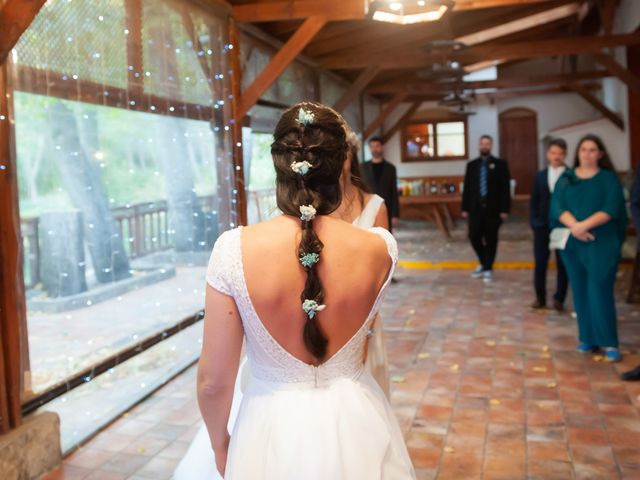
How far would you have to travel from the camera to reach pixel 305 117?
56.1 inches

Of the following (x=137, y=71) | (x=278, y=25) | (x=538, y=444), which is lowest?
(x=538, y=444)

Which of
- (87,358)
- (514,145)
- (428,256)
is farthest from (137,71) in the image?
(514,145)

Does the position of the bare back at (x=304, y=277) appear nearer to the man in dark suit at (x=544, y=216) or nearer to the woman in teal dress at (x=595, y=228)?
the woman in teal dress at (x=595, y=228)

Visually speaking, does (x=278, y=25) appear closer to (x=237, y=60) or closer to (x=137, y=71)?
(x=237, y=60)

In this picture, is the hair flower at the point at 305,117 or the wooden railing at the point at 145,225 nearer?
the hair flower at the point at 305,117

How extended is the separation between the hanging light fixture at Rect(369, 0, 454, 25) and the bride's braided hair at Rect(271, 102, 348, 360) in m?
2.28

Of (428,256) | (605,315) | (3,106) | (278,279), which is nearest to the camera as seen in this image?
(278,279)

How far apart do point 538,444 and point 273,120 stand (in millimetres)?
5302

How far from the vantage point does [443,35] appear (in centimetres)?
955

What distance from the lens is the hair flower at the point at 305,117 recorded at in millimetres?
1426

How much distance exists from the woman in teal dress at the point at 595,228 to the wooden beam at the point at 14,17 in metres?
3.12

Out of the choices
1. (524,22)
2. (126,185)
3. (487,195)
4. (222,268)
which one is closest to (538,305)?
(487,195)

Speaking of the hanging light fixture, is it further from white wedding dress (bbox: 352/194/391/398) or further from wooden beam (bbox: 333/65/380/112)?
wooden beam (bbox: 333/65/380/112)

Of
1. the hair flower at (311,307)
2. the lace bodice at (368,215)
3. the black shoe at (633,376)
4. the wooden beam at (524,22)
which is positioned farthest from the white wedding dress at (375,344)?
the wooden beam at (524,22)
